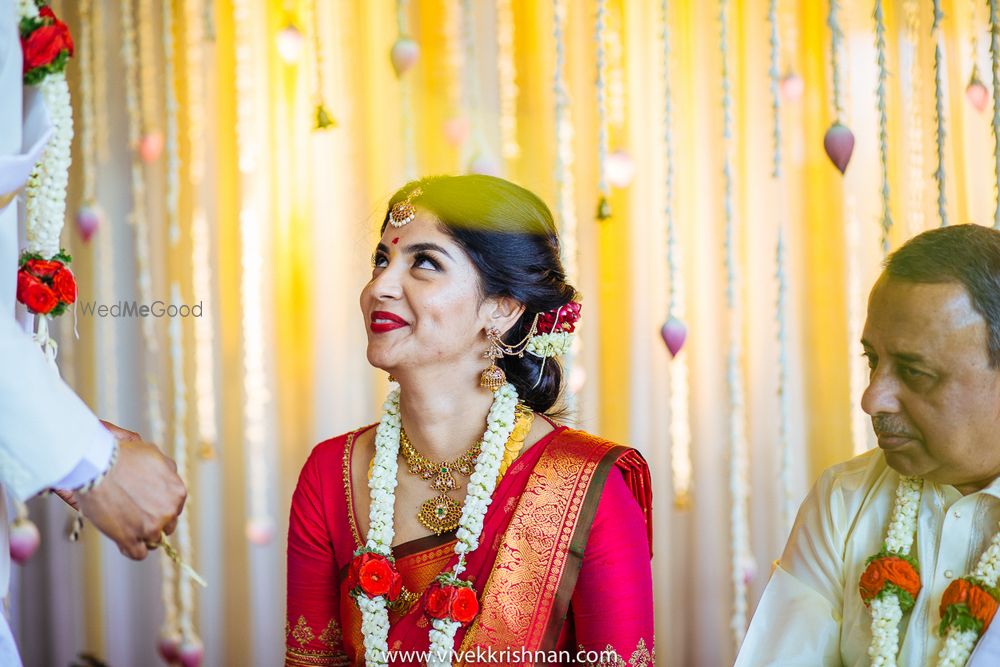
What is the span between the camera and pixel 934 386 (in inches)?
69.7

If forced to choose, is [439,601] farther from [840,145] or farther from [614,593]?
[840,145]

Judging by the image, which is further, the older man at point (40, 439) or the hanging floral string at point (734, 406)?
the hanging floral string at point (734, 406)

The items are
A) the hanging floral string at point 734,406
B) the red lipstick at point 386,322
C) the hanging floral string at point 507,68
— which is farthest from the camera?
the hanging floral string at point 507,68

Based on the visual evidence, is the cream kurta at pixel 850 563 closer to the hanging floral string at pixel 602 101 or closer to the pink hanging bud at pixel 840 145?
the pink hanging bud at pixel 840 145

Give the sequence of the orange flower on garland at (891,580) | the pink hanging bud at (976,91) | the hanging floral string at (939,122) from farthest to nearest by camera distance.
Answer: the pink hanging bud at (976,91)
the hanging floral string at (939,122)
the orange flower on garland at (891,580)

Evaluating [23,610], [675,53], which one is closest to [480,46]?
[675,53]

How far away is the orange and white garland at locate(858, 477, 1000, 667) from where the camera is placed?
1722mm

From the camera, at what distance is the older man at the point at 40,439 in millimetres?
1530

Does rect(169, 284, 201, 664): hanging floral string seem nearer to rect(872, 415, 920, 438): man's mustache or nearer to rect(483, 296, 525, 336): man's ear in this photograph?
rect(483, 296, 525, 336): man's ear

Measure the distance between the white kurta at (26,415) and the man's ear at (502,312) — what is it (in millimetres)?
897

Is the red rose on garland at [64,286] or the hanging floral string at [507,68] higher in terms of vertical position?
the hanging floral string at [507,68]

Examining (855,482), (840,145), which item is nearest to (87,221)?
(840,145)

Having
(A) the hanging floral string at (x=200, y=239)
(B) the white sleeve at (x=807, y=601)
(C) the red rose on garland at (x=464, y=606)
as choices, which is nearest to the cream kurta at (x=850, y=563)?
(B) the white sleeve at (x=807, y=601)

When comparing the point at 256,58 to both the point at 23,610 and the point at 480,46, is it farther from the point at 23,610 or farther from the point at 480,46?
the point at 23,610
